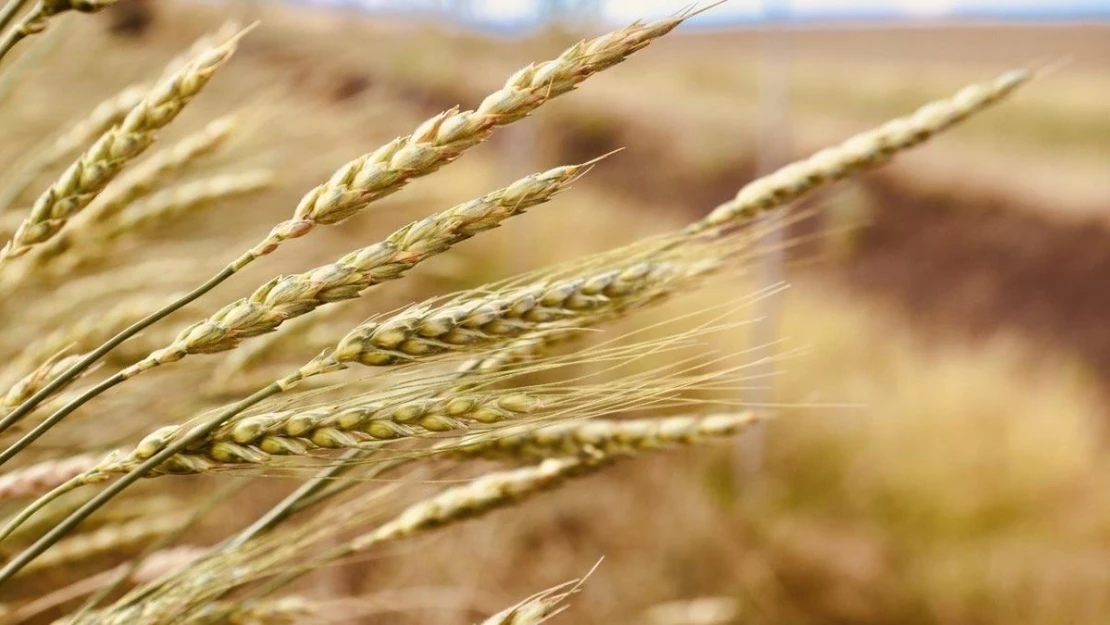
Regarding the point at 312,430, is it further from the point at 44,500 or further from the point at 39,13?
the point at 39,13

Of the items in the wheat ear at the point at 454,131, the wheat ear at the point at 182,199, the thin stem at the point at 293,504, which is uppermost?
the wheat ear at the point at 182,199

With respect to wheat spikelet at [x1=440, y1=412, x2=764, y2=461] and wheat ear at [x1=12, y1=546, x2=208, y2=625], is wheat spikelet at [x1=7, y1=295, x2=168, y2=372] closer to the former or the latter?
wheat ear at [x1=12, y1=546, x2=208, y2=625]

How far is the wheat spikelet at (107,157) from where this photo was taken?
1.71 ft

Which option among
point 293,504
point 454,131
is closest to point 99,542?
point 293,504

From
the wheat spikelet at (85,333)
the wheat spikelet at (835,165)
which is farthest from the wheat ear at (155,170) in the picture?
the wheat spikelet at (835,165)

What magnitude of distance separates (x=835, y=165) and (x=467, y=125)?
395mm

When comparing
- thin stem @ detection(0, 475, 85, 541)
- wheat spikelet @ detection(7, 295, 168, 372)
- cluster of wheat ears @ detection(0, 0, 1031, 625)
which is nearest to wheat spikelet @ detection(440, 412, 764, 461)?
cluster of wheat ears @ detection(0, 0, 1031, 625)

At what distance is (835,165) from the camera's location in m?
0.72

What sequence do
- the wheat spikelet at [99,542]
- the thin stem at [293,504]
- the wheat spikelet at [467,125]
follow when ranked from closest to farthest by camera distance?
the wheat spikelet at [467,125] → the thin stem at [293,504] → the wheat spikelet at [99,542]

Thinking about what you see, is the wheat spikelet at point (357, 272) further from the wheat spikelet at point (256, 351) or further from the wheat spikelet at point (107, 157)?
the wheat spikelet at point (256, 351)

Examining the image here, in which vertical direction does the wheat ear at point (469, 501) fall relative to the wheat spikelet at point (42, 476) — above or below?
below

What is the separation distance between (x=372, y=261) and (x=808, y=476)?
3.19 meters

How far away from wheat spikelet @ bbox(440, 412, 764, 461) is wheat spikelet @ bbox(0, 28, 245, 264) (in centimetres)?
29

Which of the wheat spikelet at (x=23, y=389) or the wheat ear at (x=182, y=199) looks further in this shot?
the wheat ear at (x=182, y=199)
